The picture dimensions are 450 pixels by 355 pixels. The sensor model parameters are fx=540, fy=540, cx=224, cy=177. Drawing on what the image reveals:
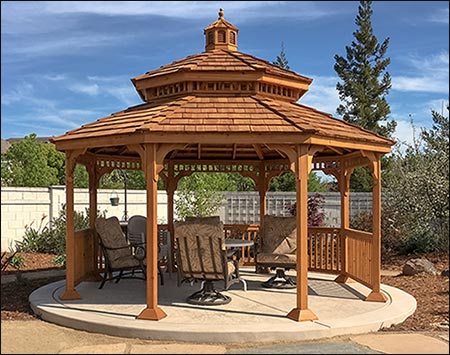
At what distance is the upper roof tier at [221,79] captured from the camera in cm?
828

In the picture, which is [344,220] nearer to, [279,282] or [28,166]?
[279,282]

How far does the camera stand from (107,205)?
17.3 meters

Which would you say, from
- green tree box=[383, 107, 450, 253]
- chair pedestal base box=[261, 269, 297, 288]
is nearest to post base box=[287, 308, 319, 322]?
chair pedestal base box=[261, 269, 297, 288]

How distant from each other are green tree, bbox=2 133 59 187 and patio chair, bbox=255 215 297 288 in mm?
21029

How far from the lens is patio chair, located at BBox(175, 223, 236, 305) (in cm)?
730

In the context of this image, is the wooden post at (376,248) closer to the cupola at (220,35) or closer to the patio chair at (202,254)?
the patio chair at (202,254)

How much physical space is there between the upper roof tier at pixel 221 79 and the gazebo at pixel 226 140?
2 centimetres

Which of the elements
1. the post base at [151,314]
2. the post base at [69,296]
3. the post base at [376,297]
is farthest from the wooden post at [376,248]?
the post base at [69,296]

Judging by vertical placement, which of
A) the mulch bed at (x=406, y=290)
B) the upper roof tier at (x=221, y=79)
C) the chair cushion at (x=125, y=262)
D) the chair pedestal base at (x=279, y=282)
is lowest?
the mulch bed at (x=406, y=290)

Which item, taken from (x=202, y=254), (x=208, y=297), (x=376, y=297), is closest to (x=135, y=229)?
(x=208, y=297)

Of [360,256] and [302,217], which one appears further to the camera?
[360,256]

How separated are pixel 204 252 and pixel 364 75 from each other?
813 inches

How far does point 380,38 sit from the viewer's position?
26.0m

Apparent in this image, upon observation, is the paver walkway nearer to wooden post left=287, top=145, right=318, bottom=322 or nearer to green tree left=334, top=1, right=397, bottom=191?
wooden post left=287, top=145, right=318, bottom=322
